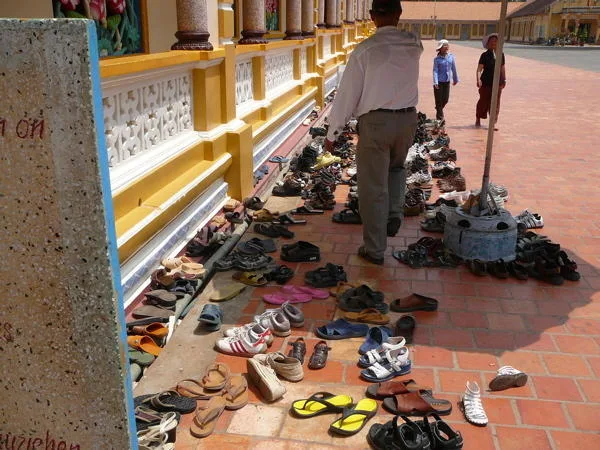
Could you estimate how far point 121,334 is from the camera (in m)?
1.75

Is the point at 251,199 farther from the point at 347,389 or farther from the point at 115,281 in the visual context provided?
the point at 115,281

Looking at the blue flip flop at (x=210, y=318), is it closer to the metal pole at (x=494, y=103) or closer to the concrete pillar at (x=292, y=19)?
the metal pole at (x=494, y=103)

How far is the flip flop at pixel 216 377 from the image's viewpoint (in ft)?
10.3

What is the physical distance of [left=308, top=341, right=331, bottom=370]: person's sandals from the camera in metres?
3.38

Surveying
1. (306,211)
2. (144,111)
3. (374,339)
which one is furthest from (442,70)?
(374,339)

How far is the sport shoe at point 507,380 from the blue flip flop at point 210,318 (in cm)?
167

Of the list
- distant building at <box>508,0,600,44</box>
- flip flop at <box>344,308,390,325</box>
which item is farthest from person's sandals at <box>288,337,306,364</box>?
distant building at <box>508,0,600,44</box>

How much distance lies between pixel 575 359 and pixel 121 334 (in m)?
2.75

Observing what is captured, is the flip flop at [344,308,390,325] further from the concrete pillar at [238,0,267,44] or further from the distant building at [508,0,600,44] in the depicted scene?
the distant building at [508,0,600,44]

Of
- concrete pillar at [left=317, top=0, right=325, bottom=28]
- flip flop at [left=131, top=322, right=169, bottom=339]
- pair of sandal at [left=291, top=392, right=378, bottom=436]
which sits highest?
concrete pillar at [left=317, top=0, right=325, bottom=28]

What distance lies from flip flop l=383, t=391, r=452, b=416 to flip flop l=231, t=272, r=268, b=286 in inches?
65.6

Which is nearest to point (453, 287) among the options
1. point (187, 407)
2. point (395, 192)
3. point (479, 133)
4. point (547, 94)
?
point (395, 192)

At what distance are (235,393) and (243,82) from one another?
5312mm

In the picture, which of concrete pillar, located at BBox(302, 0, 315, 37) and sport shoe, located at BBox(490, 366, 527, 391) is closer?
sport shoe, located at BBox(490, 366, 527, 391)
